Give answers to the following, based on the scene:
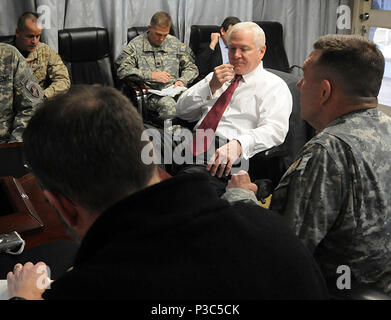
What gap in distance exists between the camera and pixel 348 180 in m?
1.23

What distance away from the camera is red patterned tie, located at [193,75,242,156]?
2543mm

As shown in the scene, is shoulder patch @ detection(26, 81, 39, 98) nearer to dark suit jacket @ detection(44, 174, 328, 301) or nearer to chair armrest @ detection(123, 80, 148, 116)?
chair armrest @ detection(123, 80, 148, 116)

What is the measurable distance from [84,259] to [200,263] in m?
0.20

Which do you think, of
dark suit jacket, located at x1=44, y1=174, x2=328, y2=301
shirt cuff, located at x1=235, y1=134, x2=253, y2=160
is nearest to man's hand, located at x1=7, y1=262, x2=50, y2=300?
dark suit jacket, located at x1=44, y1=174, x2=328, y2=301

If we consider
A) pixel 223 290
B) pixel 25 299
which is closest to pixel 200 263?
pixel 223 290

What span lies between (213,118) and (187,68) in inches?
72.3

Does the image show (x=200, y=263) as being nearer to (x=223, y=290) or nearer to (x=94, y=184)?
(x=223, y=290)

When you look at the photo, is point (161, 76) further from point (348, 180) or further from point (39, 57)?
point (348, 180)

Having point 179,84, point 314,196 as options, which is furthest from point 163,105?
point 314,196

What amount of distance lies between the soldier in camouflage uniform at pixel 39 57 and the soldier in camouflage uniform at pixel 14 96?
691mm

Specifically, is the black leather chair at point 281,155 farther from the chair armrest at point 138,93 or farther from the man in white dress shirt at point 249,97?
the chair armrest at point 138,93

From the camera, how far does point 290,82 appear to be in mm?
2650

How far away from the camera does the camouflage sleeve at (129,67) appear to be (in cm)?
400

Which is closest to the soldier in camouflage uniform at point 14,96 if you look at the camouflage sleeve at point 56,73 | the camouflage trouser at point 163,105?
the camouflage sleeve at point 56,73
